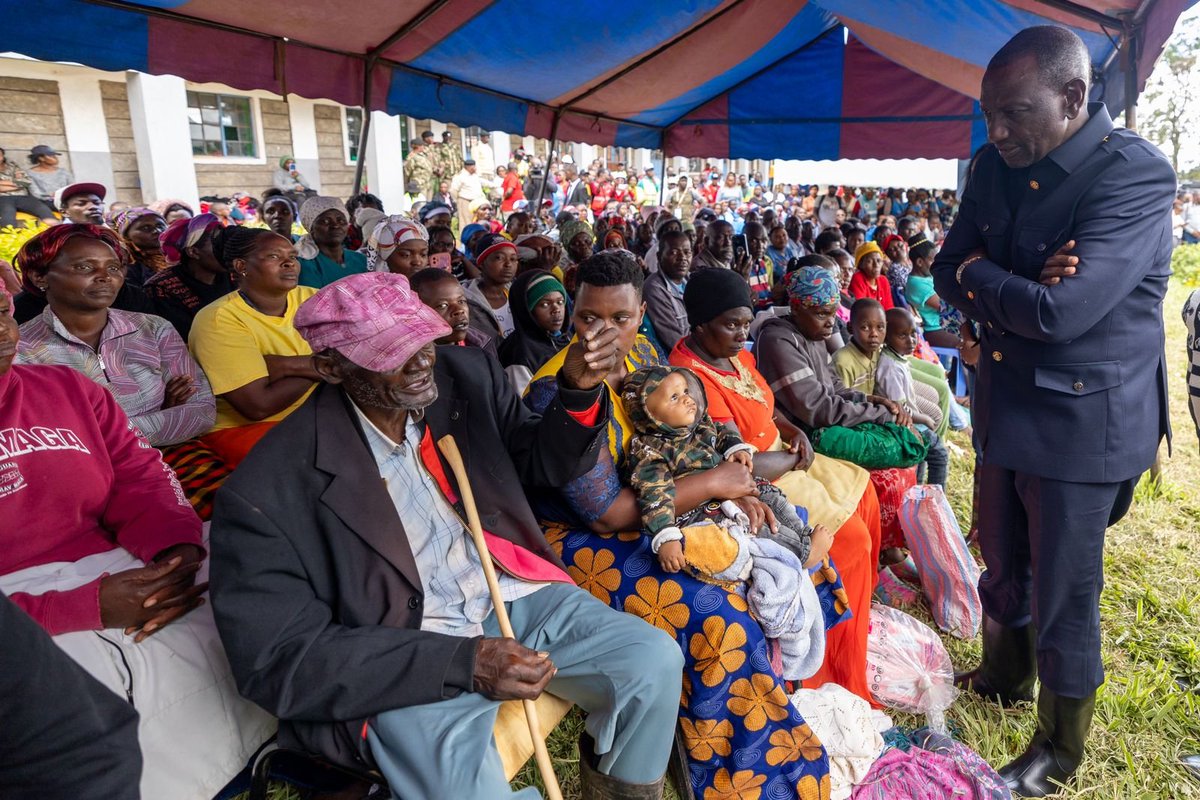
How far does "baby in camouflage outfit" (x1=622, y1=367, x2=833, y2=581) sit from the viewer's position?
2178 mm

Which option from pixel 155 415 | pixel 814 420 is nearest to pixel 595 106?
pixel 814 420

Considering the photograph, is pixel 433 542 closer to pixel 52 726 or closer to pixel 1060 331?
pixel 52 726

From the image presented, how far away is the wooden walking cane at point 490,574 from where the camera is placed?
1743mm

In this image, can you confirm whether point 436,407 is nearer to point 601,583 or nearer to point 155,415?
point 601,583

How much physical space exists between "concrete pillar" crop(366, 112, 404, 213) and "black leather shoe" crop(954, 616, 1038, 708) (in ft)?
48.5

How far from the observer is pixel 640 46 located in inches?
241

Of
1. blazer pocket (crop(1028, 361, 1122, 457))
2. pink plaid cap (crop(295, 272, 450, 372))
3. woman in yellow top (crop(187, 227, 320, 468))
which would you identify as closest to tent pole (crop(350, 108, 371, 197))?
woman in yellow top (crop(187, 227, 320, 468))

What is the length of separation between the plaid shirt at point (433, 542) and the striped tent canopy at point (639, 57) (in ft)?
10.9

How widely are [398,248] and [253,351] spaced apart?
1.68 metres

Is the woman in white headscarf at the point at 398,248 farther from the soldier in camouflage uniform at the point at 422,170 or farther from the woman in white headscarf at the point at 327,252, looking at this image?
the soldier in camouflage uniform at the point at 422,170

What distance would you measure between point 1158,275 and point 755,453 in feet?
4.53

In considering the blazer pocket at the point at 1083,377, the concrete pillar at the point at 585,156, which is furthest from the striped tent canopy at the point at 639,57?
the concrete pillar at the point at 585,156

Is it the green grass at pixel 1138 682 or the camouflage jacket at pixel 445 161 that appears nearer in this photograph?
the green grass at pixel 1138 682

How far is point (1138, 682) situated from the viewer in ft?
8.84
